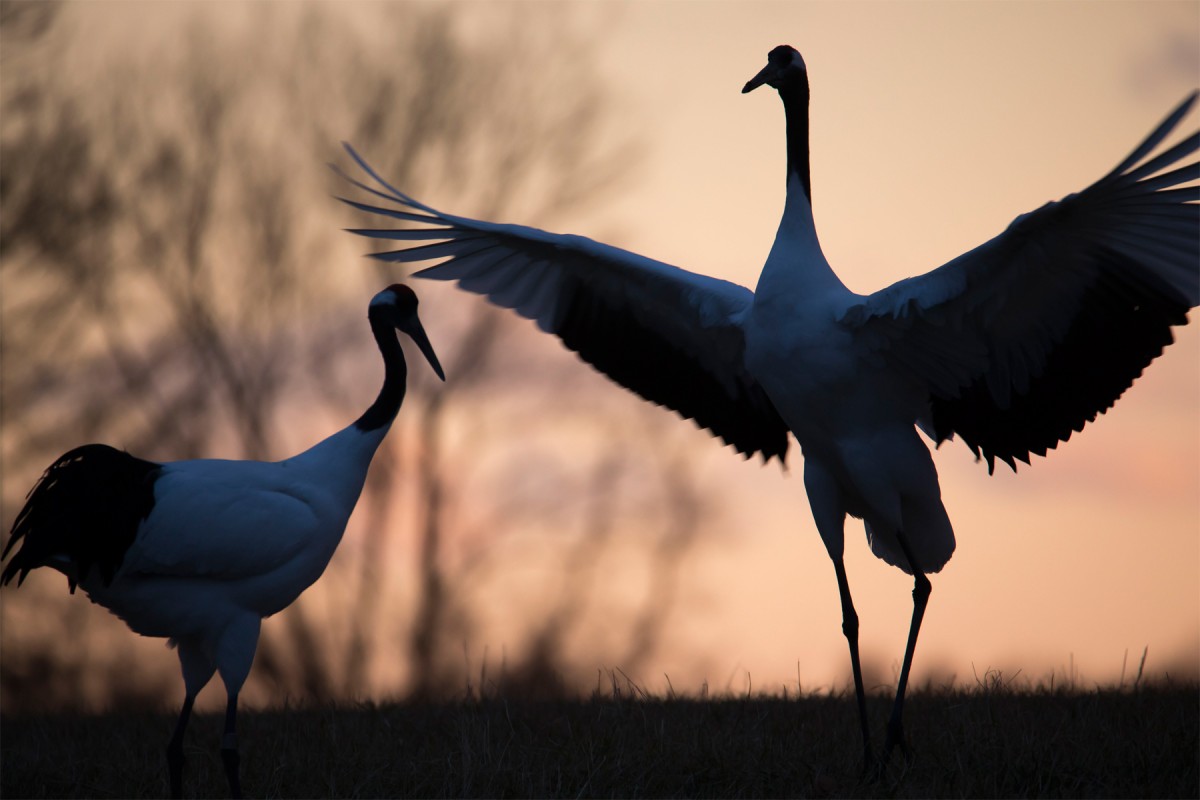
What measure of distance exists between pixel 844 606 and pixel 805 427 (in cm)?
99

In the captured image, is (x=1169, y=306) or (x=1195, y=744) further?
(x=1195, y=744)

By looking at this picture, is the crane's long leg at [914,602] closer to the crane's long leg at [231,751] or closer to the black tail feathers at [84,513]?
the crane's long leg at [231,751]

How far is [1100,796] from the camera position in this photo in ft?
18.4

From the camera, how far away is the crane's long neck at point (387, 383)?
675cm

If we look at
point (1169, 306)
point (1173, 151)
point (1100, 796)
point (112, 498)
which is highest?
point (1173, 151)

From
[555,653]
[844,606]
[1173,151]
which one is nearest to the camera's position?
[1173,151]

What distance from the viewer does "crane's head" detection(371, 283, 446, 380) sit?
723cm

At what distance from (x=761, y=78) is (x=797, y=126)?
0.29 metres

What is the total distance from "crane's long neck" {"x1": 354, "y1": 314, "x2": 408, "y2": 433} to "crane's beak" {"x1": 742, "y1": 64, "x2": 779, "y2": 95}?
81.9 inches

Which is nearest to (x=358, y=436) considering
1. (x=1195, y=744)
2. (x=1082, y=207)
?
(x=1082, y=207)

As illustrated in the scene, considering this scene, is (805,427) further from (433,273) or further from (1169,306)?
(433,273)

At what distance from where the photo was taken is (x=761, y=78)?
6789 millimetres

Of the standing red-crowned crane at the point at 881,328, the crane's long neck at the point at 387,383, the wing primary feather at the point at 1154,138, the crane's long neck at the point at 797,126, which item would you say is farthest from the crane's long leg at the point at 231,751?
the wing primary feather at the point at 1154,138

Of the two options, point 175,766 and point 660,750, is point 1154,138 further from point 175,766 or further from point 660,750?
point 175,766
